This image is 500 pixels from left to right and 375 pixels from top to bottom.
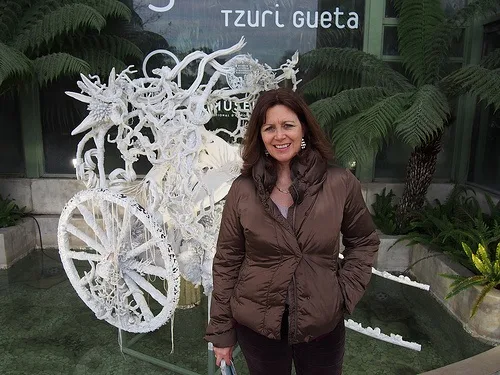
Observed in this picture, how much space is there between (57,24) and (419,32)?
148 inches

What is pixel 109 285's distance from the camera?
2.66 m

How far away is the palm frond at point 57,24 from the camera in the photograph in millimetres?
4371

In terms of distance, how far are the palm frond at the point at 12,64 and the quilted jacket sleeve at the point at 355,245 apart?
3558mm

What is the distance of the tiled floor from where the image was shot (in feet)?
9.61

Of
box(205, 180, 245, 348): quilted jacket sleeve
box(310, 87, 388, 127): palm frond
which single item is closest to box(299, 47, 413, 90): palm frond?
box(310, 87, 388, 127): palm frond

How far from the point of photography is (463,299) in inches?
133

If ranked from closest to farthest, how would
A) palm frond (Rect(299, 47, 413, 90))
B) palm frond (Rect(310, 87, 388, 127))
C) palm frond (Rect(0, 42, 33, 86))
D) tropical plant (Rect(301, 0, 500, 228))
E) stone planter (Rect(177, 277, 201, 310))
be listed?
stone planter (Rect(177, 277, 201, 310))
tropical plant (Rect(301, 0, 500, 228))
palm frond (Rect(0, 42, 33, 86))
palm frond (Rect(310, 87, 388, 127))
palm frond (Rect(299, 47, 413, 90))

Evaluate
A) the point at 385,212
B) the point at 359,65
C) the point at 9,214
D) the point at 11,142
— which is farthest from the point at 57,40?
the point at 385,212

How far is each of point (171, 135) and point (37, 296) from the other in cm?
243

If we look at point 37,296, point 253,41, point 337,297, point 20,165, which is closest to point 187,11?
point 253,41

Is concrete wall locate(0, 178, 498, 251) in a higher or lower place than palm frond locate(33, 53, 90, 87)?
lower

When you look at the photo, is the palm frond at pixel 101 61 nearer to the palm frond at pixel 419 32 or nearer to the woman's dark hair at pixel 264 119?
the palm frond at pixel 419 32

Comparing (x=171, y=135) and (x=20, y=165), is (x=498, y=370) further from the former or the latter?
(x=20, y=165)

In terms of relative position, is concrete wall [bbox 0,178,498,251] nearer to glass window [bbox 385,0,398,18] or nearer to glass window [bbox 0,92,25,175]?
glass window [bbox 0,92,25,175]
